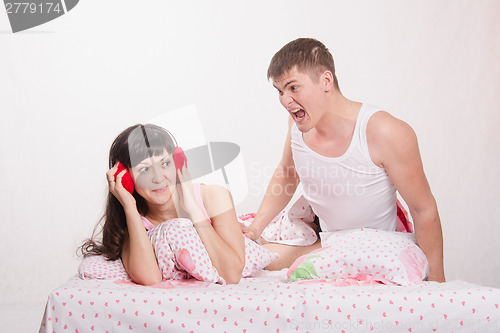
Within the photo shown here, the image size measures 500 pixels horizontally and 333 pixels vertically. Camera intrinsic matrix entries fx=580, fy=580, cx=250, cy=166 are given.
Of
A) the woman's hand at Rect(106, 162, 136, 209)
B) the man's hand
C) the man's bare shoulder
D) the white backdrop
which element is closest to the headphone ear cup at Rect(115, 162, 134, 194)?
the woman's hand at Rect(106, 162, 136, 209)

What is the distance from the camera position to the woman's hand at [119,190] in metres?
1.84

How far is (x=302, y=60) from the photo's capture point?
6.58 feet

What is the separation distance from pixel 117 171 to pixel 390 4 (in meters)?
2.03

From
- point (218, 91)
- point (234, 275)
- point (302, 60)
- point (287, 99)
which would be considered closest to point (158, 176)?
point (234, 275)

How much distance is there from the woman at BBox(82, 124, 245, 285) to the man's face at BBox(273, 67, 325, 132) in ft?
1.27

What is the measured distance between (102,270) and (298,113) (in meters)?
0.85

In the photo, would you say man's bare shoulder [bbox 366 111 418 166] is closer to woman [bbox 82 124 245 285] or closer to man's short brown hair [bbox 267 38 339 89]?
man's short brown hair [bbox 267 38 339 89]

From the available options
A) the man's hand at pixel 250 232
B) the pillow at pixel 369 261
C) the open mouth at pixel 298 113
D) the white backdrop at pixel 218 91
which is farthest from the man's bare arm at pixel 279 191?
the white backdrop at pixel 218 91

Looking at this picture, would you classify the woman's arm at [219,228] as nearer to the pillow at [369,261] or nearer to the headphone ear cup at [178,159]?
the headphone ear cup at [178,159]

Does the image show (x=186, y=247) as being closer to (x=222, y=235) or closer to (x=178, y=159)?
(x=222, y=235)

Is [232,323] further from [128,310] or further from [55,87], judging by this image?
[55,87]

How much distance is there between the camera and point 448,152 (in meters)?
3.26

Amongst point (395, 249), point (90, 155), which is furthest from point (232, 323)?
point (90, 155)

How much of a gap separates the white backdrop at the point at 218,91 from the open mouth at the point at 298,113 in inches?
44.8
